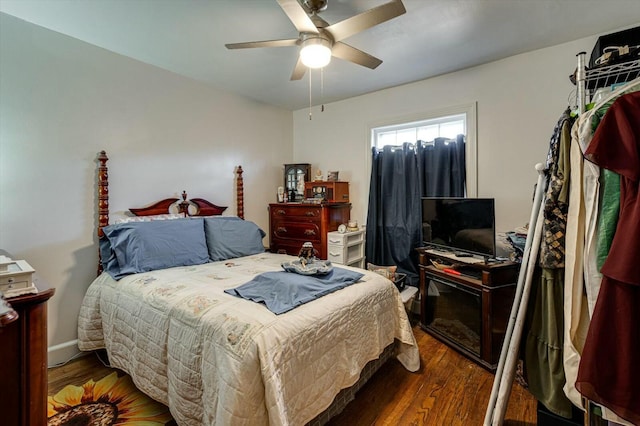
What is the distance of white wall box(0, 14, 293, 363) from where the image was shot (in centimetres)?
203

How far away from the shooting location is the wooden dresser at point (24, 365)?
3.12 feet

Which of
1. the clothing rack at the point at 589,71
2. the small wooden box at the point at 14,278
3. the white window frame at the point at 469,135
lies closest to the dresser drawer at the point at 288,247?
the white window frame at the point at 469,135

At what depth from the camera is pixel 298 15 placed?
1485mm

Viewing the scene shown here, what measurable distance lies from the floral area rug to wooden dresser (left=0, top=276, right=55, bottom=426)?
2.55 ft

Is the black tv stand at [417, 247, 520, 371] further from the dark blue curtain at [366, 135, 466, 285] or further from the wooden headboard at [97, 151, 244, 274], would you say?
the wooden headboard at [97, 151, 244, 274]

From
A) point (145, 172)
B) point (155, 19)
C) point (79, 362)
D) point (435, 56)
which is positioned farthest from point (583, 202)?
point (79, 362)

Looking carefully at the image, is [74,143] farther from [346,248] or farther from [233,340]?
[346,248]

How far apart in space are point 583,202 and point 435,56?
199 centimetres

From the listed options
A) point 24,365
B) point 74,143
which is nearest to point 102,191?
point 74,143

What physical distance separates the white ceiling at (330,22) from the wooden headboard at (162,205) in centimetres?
98

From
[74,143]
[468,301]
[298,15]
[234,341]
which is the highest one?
[298,15]

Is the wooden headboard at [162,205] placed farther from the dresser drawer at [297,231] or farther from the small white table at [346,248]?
the small white table at [346,248]

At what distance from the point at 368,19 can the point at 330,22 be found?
588mm

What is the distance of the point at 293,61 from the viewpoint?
2.60 m
